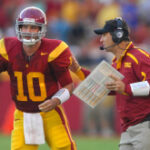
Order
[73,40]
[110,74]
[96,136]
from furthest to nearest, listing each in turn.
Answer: [73,40], [96,136], [110,74]

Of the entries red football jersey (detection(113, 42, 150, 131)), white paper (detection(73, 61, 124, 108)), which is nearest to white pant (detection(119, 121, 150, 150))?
red football jersey (detection(113, 42, 150, 131))

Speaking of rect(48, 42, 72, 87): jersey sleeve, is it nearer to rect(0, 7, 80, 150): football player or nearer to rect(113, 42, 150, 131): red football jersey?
rect(0, 7, 80, 150): football player

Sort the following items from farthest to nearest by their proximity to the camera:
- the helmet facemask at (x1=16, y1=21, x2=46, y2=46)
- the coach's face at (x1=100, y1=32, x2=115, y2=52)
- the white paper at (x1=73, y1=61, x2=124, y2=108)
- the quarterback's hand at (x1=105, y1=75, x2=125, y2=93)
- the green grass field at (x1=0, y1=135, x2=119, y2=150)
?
the green grass field at (x1=0, y1=135, x2=119, y2=150)
the coach's face at (x1=100, y1=32, x2=115, y2=52)
the helmet facemask at (x1=16, y1=21, x2=46, y2=46)
the white paper at (x1=73, y1=61, x2=124, y2=108)
the quarterback's hand at (x1=105, y1=75, x2=125, y2=93)

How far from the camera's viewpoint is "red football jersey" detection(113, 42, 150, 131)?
466 centimetres

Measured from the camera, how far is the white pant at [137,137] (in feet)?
15.4

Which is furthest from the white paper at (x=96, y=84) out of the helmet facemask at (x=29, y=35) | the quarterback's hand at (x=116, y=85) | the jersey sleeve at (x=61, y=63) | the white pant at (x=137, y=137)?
the helmet facemask at (x=29, y=35)

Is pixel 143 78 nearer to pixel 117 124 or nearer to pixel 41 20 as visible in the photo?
pixel 41 20

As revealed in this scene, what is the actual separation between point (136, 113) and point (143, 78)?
376 millimetres

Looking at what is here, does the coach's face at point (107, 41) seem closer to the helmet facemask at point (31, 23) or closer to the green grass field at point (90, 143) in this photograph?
the helmet facemask at point (31, 23)

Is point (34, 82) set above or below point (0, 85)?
above

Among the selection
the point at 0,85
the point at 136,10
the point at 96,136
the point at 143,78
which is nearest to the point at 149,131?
the point at 143,78

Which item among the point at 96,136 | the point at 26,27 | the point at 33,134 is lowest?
the point at 96,136

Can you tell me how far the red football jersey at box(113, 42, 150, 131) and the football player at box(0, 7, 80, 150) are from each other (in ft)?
1.78

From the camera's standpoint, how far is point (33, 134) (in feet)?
16.3
